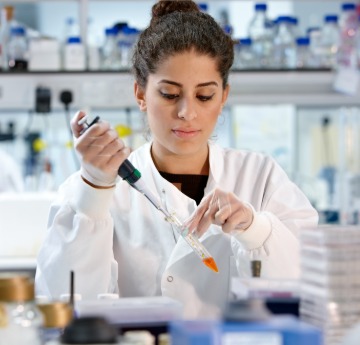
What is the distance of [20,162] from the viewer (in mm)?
4445

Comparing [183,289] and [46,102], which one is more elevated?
[46,102]

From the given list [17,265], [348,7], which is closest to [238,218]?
[17,265]

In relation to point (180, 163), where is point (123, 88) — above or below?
above

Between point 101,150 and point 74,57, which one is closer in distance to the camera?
point 101,150

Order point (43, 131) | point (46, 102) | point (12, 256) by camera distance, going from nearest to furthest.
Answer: point (12, 256), point (46, 102), point (43, 131)

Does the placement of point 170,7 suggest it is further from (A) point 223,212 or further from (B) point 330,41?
(B) point 330,41

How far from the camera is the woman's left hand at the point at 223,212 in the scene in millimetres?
1769

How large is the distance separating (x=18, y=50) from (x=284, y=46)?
116 cm

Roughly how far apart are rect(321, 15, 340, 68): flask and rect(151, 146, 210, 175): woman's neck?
1.54 meters

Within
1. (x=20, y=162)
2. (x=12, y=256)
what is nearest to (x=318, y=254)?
(x=12, y=256)

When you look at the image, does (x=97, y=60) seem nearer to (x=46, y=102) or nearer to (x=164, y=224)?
(x=46, y=102)

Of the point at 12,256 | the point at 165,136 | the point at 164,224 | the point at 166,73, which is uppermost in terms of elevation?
the point at 166,73

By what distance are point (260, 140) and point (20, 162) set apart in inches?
50.9

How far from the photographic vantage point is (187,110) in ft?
6.54
